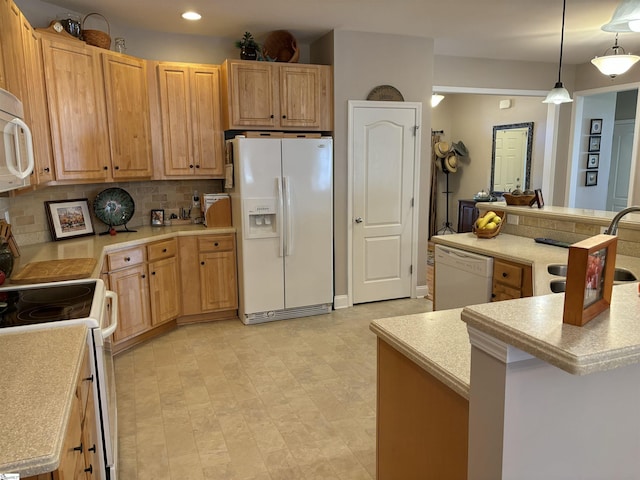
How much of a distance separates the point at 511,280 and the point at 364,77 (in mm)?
2484

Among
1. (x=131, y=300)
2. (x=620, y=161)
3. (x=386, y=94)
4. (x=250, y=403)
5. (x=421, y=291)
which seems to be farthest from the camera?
(x=620, y=161)

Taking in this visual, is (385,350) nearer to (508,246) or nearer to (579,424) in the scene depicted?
(579,424)

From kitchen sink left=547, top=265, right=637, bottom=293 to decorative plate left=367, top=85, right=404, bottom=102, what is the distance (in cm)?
250

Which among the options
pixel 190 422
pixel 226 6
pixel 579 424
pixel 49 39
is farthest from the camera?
pixel 226 6

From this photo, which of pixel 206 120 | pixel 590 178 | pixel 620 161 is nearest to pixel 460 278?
pixel 206 120

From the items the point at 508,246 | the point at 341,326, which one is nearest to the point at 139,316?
the point at 341,326

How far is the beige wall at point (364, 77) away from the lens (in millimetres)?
4379

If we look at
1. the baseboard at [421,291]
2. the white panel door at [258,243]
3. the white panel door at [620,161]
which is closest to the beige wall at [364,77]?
the white panel door at [258,243]

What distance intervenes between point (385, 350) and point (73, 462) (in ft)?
3.40

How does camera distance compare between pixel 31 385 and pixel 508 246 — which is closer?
pixel 31 385

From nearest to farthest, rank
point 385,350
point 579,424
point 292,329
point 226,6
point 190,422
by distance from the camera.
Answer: point 579,424
point 385,350
point 190,422
point 226,6
point 292,329

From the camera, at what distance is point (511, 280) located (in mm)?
3000

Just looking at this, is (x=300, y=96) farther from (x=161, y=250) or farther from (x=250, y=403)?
(x=250, y=403)

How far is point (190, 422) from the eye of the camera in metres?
2.71
